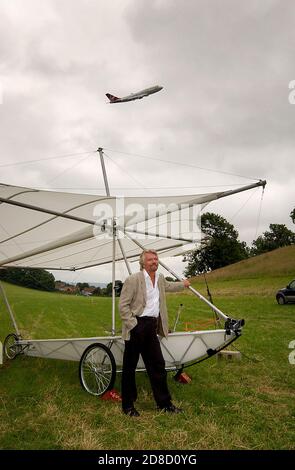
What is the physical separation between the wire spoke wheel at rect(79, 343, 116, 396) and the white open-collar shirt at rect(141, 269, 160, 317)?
39.4 inches

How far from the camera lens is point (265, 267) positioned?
4888 cm

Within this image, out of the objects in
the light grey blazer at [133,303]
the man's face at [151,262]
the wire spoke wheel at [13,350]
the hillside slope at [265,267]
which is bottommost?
the wire spoke wheel at [13,350]

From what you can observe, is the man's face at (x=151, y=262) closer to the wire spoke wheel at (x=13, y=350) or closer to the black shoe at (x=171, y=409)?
the black shoe at (x=171, y=409)

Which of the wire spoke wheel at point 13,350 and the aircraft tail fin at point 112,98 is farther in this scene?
the aircraft tail fin at point 112,98

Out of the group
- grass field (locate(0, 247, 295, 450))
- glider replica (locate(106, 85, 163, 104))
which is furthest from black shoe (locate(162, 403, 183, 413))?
glider replica (locate(106, 85, 163, 104))

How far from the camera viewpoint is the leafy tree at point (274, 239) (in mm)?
102000

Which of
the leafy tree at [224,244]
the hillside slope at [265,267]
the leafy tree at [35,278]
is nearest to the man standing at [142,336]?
the leafy tree at [35,278]

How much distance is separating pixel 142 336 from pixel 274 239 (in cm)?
10373

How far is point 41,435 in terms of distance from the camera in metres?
4.62

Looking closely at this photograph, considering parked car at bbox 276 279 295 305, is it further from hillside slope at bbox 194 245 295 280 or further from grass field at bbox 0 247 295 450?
hillside slope at bbox 194 245 295 280

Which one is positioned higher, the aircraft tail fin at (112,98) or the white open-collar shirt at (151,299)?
the aircraft tail fin at (112,98)

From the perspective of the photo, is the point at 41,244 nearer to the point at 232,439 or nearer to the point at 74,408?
the point at 74,408
